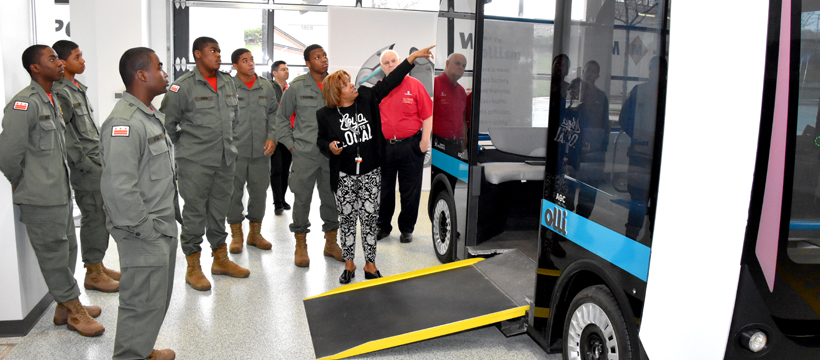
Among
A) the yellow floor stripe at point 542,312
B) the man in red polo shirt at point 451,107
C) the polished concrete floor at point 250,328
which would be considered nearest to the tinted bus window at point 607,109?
the yellow floor stripe at point 542,312

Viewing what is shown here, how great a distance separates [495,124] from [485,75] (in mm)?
421

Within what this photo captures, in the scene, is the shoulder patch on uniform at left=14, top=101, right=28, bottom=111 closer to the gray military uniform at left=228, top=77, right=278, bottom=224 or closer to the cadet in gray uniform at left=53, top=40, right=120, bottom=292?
Answer: the cadet in gray uniform at left=53, top=40, right=120, bottom=292

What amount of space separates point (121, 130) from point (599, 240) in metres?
2.00

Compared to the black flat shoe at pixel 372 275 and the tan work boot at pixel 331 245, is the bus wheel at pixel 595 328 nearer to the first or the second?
the black flat shoe at pixel 372 275

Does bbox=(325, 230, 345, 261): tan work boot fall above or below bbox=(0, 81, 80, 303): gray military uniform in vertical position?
below

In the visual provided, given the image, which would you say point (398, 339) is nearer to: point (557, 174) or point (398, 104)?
point (557, 174)

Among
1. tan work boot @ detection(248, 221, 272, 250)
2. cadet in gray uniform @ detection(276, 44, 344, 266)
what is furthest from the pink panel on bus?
tan work boot @ detection(248, 221, 272, 250)

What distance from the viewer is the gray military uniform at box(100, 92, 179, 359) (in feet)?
7.32

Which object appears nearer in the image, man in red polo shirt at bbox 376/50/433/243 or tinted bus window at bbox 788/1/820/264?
tinted bus window at bbox 788/1/820/264

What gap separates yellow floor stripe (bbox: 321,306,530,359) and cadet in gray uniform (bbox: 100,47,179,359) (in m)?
0.88

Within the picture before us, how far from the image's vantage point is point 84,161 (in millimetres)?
3354

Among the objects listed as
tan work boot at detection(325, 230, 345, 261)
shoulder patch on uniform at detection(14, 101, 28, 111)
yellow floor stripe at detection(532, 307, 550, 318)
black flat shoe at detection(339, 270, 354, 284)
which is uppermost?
shoulder patch on uniform at detection(14, 101, 28, 111)

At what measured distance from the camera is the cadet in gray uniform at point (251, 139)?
14.3ft

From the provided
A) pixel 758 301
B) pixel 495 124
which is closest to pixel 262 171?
pixel 495 124
